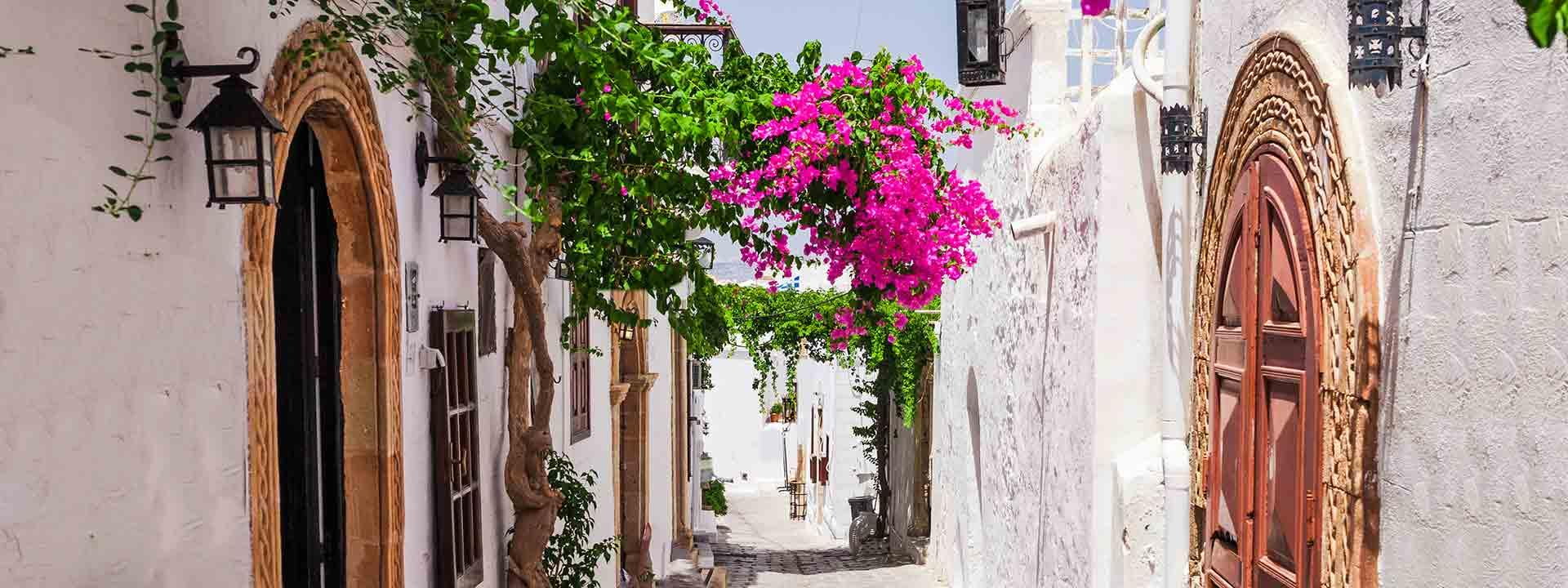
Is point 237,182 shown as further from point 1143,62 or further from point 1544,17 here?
point 1143,62

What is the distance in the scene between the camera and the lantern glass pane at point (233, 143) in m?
3.29

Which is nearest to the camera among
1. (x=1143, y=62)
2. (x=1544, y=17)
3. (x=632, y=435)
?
(x=1544, y=17)

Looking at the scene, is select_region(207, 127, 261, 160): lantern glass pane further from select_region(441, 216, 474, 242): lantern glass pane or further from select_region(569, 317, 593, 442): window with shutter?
select_region(569, 317, 593, 442): window with shutter

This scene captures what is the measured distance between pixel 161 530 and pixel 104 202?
0.74 meters

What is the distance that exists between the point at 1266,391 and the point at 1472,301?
1.33m

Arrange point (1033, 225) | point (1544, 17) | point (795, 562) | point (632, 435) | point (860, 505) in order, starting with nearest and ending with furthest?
point (1544, 17), point (1033, 225), point (632, 435), point (795, 562), point (860, 505)

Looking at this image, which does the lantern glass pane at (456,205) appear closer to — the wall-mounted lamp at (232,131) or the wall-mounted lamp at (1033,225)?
the wall-mounted lamp at (232,131)

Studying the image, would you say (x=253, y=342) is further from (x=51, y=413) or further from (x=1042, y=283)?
(x=1042, y=283)

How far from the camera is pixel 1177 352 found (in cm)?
582

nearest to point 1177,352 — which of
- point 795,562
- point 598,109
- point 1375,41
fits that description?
point 598,109

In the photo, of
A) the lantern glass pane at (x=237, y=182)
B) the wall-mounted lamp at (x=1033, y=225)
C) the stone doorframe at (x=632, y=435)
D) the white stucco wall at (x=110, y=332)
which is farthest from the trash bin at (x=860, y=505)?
the lantern glass pane at (x=237, y=182)

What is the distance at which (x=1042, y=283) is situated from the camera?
880 cm

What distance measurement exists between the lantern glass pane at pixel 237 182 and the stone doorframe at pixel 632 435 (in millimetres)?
9487

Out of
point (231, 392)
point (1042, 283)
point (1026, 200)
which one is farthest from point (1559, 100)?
point (1026, 200)
